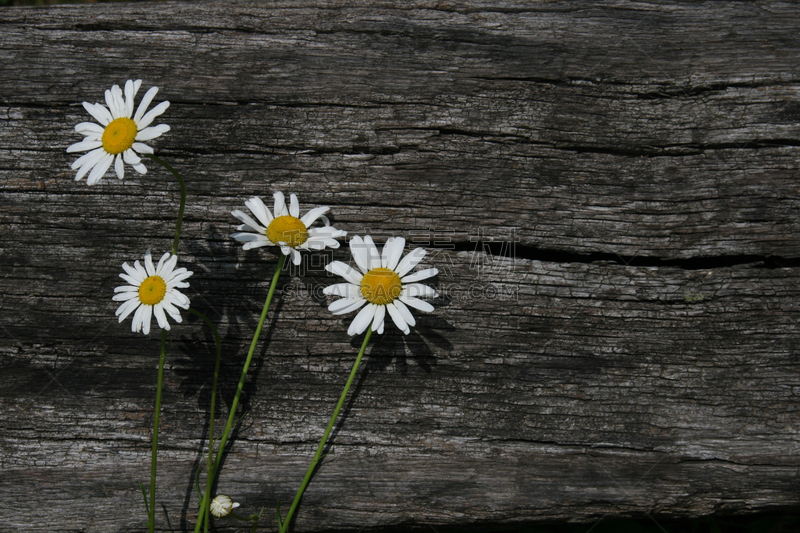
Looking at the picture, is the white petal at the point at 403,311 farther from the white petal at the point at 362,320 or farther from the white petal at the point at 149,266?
the white petal at the point at 149,266

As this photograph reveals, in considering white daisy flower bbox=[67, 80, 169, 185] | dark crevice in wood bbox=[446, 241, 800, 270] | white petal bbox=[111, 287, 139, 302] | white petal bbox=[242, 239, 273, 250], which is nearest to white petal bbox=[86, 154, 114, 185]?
white daisy flower bbox=[67, 80, 169, 185]

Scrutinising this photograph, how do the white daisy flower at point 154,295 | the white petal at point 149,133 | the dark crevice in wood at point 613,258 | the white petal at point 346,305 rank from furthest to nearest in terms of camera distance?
the dark crevice in wood at point 613,258, the white petal at point 346,305, the white daisy flower at point 154,295, the white petal at point 149,133

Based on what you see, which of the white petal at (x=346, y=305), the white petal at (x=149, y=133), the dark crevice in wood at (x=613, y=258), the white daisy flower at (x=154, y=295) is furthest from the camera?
the dark crevice in wood at (x=613, y=258)

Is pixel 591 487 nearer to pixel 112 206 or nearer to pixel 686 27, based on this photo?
pixel 686 27

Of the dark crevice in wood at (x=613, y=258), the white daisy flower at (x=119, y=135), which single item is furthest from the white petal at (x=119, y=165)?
the dark crevice in wood at (x=613, y=258)

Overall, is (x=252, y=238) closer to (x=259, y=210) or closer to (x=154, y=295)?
(x=259, y=210)

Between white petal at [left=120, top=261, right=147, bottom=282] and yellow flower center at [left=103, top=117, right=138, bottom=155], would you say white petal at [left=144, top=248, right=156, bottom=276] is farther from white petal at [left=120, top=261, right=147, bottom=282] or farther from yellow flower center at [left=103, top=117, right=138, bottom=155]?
yellow flower center at [left=103, top=117, right=138, bottom=155]

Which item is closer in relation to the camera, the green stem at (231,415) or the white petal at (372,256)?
A: the green stem at (231,415)
